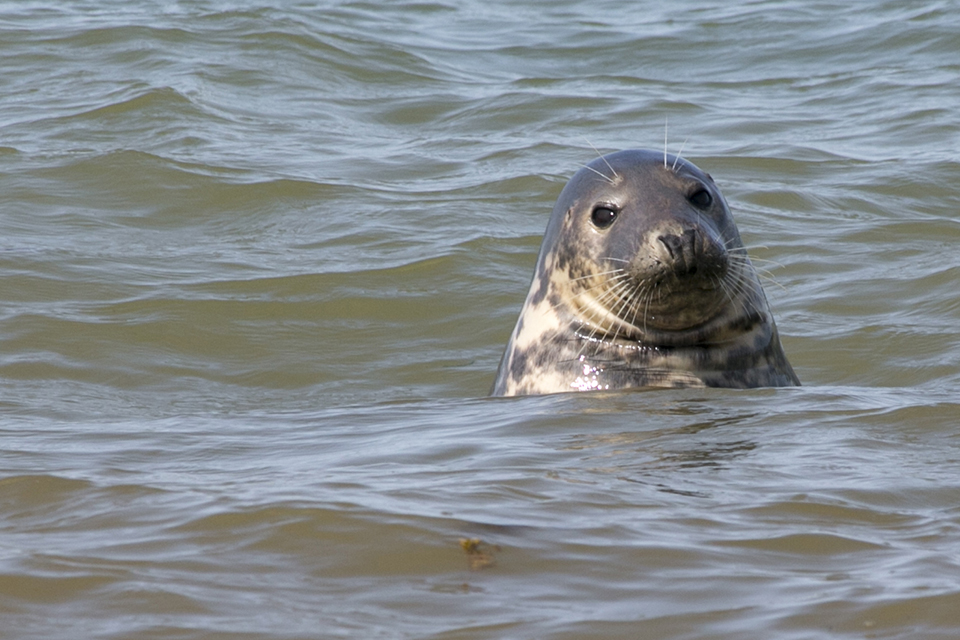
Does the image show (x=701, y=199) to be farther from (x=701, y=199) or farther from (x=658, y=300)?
(x=658, y=300)

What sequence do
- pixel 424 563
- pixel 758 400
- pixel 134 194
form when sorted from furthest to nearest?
pixel 134 194, pixel 758 400, pixel 424 563

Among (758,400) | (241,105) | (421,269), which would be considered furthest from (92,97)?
(758,400)

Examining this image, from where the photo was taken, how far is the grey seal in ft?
16.3

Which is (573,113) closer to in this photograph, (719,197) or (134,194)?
(134,194)

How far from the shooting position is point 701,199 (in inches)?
205

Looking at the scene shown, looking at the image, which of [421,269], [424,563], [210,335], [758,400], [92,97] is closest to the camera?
[424,563]

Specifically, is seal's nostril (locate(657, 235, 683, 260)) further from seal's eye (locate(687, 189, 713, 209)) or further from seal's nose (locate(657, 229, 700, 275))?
seal's eye (locate(687, 189, 713, 209))

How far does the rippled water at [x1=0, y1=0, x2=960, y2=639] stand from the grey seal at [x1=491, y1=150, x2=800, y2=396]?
27cm

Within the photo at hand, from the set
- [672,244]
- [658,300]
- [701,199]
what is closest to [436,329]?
[701,199]

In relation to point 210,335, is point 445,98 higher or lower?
higher

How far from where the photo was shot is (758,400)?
15.3ft

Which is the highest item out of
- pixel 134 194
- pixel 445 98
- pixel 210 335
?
pixel 445 98

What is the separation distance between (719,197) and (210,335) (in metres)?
2.97

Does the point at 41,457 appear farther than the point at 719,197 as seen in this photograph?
No
